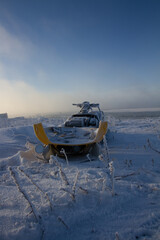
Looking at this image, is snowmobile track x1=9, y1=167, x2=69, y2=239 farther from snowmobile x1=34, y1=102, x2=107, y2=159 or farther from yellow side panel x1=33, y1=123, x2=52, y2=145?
yellow side panel x1=33, y1=123, x2=52, y2=145

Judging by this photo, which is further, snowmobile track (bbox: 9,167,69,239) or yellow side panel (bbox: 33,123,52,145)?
yellow side panel (bbox: 33,123,52,145)

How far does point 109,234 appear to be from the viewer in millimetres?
855

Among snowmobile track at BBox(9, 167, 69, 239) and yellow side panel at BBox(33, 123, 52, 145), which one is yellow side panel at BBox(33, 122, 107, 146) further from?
snowmobile track at BBox(9, 167, 69, 239)

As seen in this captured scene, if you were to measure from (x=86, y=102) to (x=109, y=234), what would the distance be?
302 inches

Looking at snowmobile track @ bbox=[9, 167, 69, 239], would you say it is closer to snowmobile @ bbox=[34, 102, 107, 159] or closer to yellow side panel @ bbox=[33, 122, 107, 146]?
snowmobile @ bbox=[34, 102, 107, 159]

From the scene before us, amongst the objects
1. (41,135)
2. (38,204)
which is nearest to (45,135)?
(41,135)

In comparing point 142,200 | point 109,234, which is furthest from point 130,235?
point 142,200

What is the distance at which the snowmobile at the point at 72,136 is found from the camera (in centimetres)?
A: 354

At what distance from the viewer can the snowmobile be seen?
3.54 metres

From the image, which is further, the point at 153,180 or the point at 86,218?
the point at 153,180

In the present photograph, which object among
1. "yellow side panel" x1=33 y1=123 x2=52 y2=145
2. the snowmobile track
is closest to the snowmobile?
"yellow side panel" x1=33 y1=123 x2=52 y2=145

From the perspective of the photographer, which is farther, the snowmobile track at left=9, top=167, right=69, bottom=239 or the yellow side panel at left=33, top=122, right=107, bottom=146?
the yellow side panel at left=33, top=122, right=107, bottom=146

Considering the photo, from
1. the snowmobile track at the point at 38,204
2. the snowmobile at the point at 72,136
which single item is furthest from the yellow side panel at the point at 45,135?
the snowmobile track at the point at 38,204

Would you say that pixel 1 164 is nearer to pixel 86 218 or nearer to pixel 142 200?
pixel 86 218
